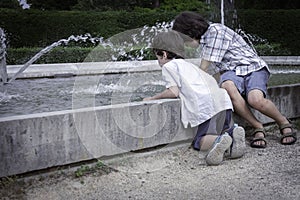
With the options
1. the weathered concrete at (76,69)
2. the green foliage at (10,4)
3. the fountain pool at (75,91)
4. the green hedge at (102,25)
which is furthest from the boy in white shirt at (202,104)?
the green foliage at (10,4)

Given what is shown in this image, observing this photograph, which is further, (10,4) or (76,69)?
(10,4)

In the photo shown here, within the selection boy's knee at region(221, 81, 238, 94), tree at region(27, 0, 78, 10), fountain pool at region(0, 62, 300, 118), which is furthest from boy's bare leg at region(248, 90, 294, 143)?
tree at region(27, 0, 78, 10)

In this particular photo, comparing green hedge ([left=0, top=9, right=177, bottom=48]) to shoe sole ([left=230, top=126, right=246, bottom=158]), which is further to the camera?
green hedge ([left=0, top=9, right=177, bottom=48])

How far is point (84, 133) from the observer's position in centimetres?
295

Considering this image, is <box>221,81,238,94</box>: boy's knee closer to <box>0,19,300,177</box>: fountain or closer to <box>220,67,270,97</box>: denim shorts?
<box>220,67,270,97</box>: denim shorts

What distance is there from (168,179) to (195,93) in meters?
0.74

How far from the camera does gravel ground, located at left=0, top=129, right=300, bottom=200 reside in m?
2.64

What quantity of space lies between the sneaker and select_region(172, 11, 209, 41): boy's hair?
36.9 inches

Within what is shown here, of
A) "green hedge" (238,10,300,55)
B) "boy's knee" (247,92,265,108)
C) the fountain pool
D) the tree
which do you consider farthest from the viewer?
the tree

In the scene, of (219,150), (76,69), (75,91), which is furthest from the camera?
(76,69)

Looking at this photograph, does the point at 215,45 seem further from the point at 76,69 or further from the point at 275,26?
the point at 275,26

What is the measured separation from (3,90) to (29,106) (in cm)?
144

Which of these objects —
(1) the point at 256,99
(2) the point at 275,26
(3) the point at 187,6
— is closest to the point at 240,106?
(1) the point at 256,99

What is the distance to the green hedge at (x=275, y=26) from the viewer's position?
1614 cm
